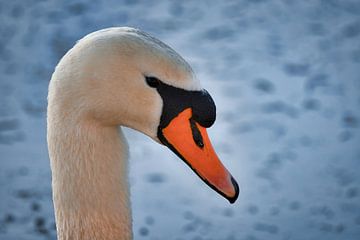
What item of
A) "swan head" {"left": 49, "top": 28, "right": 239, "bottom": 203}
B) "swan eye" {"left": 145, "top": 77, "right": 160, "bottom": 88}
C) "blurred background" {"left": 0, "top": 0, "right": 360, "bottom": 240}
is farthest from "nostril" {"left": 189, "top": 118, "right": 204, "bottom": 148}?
"blurred background" {"left": 0, "top": 0, "right": 360, "bottom": 240}

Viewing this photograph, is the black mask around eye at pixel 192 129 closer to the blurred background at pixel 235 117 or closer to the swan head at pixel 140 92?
the swan head at pixel 140 92

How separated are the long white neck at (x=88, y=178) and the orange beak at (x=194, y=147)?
0.55 feet

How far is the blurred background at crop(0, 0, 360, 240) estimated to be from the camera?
4.05 metres

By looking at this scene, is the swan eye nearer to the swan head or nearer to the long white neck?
the swan head

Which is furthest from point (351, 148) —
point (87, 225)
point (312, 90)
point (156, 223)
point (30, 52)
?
point (87, 225)

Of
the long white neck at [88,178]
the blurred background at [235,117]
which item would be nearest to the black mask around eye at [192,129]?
the long white neck at [88,178]

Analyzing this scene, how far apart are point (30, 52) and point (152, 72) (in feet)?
10.8

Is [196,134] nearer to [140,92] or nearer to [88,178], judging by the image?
[140,92]

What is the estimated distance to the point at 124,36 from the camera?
2.07 m

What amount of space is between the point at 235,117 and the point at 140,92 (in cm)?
257

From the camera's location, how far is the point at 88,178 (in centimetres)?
221

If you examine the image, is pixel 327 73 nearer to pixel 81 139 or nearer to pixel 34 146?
pixel 34 146

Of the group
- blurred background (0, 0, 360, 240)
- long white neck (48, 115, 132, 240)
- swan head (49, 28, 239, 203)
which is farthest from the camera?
blurred background (0, 0, 360, 240)

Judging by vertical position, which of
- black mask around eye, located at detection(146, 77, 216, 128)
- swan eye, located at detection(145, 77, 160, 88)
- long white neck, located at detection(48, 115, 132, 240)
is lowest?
long white neck, located at detection(48, 115, 132, 240)
